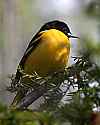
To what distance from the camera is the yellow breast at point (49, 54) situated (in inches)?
78.2

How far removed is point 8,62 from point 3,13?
2.70ft

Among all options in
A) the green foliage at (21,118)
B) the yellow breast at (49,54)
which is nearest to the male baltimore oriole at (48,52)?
the yellow breast at (49,54)

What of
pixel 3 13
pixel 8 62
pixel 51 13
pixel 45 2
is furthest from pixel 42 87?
pixel 45 2

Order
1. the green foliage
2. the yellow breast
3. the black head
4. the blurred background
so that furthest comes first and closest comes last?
the blurred background
the black head
the yellow breast
the green foliage

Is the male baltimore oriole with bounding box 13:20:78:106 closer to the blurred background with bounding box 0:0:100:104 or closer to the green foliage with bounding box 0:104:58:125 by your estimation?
the blurred background with bounding box 0:0:100:104

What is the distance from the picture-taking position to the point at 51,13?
423 centimetres

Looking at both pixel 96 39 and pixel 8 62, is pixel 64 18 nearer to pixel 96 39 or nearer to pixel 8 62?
pixel 8 62

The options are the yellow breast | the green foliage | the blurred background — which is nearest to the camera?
the green foliage

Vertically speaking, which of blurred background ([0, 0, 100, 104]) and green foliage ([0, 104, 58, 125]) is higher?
green foliage ([0, 104, 58, 125])

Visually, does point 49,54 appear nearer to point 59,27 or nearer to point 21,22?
point 59,27

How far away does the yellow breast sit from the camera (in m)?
1.99

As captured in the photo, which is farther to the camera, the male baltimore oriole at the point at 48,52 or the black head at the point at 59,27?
the black head at the point at 59,27

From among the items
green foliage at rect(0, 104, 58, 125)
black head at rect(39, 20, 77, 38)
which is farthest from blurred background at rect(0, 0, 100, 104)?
green foliage at rect(0, 104, 58, 125)

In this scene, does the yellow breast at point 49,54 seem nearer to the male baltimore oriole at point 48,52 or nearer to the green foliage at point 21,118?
the male baltimore oriole at point 48,52
